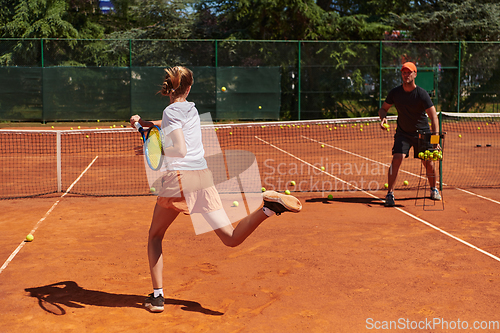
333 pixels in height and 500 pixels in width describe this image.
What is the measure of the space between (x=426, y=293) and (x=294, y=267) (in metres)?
1.16

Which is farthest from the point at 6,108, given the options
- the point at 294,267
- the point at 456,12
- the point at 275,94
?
the point at 456,12

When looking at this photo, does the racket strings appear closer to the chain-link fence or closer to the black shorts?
the black shorts

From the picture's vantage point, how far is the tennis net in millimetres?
Answer: 8695

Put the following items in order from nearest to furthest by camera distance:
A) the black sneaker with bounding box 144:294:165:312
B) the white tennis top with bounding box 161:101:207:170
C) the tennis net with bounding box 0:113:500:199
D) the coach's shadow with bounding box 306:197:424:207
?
the white tennis top with bounding box 161:101:207:170
the black sneaker with bounding box 144:294:165:312
the coach's shadow with bounding box 306:197:424:207
the tennis net with bounding box 0:113:500:199

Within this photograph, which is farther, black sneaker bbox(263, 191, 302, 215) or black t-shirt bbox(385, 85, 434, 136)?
black t-shirt bbox(385, 85, 434, 136)

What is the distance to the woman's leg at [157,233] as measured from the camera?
3584 mm

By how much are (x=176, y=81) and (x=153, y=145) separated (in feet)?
1.56

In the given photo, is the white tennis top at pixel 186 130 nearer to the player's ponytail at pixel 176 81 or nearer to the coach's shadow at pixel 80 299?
the player's ponytail at pixel 176 81

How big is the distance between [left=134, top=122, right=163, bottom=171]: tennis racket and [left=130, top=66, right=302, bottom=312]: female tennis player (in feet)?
0.19

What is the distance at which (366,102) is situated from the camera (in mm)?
20859

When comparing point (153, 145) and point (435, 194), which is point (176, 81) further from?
point (435, 194)

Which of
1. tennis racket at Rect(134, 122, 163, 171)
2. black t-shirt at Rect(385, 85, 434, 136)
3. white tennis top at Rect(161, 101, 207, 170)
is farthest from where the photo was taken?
black t-shirt at Rect(385, 85, 434, 136)

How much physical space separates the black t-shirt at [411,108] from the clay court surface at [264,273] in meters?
1.09

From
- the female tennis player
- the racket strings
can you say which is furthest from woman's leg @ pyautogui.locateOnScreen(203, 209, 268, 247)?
the racket strings
